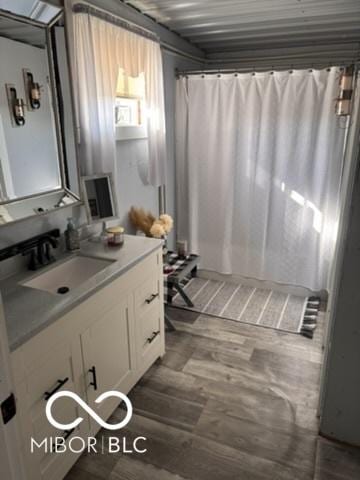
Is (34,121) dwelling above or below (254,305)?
above

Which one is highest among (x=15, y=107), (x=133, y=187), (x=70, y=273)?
(x=15, y=107)

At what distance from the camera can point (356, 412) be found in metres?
1.77

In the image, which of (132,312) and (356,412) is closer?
(356,412)

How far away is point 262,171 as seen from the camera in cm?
319

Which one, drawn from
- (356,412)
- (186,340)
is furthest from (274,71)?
(356,412)

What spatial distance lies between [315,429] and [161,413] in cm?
84

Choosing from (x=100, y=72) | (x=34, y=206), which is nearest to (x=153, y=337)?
(x=34, y=206)

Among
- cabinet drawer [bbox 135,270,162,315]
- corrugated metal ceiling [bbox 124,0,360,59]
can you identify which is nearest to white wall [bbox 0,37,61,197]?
cabinet drawer [bbox 135,270,162,315]

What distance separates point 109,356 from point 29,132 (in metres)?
1.24

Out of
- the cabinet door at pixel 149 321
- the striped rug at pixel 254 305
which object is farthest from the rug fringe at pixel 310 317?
the cabinet door at pixel 149 321

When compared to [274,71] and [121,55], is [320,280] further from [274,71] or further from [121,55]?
[121,55]

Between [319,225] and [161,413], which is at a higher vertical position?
[319,225]

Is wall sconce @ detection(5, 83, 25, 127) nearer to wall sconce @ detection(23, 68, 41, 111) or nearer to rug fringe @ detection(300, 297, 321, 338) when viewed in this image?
wall sconce @ detection(23, 68, 41, 111)

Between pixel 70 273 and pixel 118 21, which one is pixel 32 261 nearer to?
pixel 70 273
